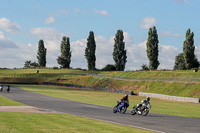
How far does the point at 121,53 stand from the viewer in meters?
129

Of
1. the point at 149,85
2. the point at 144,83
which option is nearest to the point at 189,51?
the point at 144,83

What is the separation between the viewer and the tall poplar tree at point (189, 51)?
10775 cm

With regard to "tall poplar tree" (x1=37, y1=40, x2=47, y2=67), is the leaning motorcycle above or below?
below

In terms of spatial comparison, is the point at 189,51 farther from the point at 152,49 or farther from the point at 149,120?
the point at 149,120

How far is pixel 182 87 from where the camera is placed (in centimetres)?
7781

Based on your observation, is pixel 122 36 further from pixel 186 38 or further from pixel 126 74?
pixel 186 38

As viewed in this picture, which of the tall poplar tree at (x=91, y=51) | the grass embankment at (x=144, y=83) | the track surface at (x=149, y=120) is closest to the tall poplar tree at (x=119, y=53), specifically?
the grass embankment at (x=144, y=83)

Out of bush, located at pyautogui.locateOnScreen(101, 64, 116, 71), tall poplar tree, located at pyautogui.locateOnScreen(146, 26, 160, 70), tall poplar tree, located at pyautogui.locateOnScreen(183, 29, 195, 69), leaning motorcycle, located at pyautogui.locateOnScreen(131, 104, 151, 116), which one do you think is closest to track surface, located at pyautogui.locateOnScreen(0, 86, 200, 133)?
leaning motorcycle, located at pyautogui.locateOnScreen(131, 104, 151, 116)

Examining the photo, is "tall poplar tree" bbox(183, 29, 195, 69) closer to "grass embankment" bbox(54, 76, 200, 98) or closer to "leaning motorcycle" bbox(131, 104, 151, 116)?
"grass embankment" bbox(54, 76, 200, 98)

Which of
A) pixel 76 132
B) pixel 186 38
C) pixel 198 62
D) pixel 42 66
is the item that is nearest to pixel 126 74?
pixel 186 38

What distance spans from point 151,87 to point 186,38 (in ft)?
100

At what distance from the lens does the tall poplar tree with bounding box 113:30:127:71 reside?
12900cm

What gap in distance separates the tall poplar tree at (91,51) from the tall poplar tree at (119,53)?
13843mm

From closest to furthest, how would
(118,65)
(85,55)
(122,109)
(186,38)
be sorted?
1. (122,109)
2. (186,38)
3. (118,65)
4. (85,55)
